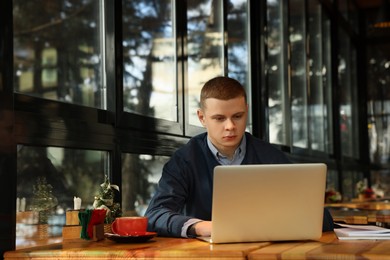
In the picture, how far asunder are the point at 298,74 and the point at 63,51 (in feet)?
12.2

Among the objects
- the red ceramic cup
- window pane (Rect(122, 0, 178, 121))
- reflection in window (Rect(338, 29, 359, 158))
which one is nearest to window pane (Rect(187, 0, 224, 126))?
window pane (Rect(122, 0, 178, 121))

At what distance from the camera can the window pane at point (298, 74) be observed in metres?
6.14

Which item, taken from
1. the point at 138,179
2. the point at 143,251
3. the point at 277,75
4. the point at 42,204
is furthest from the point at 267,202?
the point at 277,75

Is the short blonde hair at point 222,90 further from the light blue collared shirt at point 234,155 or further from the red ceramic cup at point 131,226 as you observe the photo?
the red ceramic cup at point 131,226

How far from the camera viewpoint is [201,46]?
4.01m

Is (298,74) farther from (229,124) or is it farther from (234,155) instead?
(229,124)

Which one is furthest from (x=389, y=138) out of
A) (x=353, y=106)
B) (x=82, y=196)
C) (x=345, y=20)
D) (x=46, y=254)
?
(x=46, y=254)

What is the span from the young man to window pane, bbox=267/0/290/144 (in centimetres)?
273

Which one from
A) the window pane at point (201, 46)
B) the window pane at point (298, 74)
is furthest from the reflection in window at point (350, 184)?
the window pane at point (201, 46)

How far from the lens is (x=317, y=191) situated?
77.4 inches

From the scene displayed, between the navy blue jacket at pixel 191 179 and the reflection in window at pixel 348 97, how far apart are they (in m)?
5.93

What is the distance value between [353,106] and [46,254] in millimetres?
7743

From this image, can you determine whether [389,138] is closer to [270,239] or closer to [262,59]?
[262,59]

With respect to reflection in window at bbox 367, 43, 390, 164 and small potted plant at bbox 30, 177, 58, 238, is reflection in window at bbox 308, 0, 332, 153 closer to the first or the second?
reflection in window at bbox 367, 43, 390, 164
